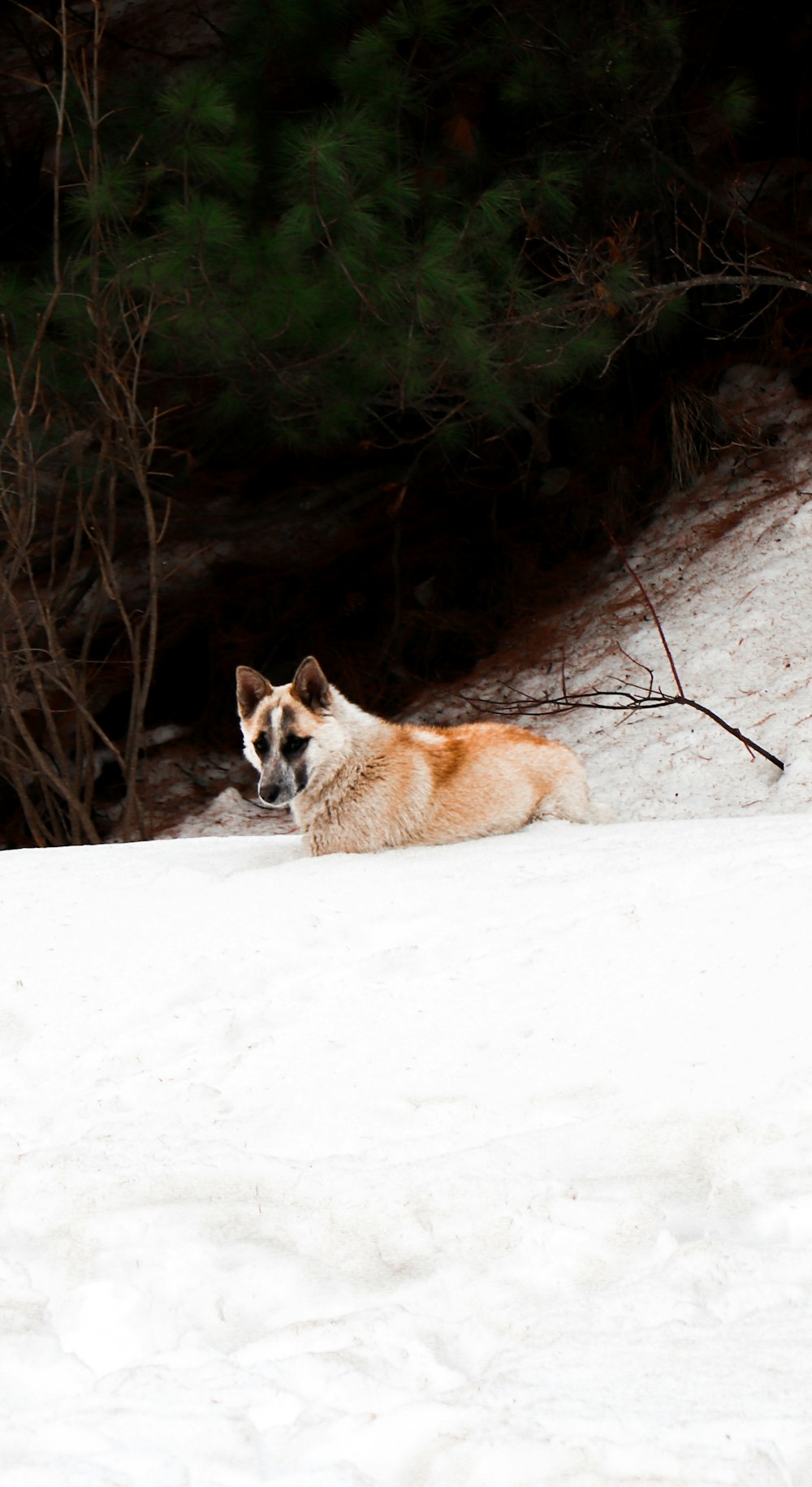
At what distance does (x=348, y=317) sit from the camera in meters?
8.49

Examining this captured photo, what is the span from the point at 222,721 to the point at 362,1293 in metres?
9.01

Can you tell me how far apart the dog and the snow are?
18.9 inches

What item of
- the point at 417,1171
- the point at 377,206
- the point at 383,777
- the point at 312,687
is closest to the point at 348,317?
the point at 377,206

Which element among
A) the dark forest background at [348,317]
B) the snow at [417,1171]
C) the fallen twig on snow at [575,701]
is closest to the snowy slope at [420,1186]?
the snow at [417,1171]

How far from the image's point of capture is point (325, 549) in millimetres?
11375

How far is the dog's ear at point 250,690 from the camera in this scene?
6008mm

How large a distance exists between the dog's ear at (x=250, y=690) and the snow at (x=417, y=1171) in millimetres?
1109

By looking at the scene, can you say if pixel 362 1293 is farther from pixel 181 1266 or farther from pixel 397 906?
pixel 397 906

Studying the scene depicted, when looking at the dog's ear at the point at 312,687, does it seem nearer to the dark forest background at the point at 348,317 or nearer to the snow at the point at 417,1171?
the snow at the point at 417,1171

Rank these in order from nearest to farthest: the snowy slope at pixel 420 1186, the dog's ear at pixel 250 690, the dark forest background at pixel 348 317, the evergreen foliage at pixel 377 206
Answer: the snowy slope at pixel 420 1186
the dog's ear at pixel 250 690
the evergreen foliage at pixel 377 206
the dark forest background at pixel 348 317

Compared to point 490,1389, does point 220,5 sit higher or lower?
higher

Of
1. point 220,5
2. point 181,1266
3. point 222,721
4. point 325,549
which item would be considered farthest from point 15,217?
point 181,1266

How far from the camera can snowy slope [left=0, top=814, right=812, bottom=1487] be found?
7.29 ft

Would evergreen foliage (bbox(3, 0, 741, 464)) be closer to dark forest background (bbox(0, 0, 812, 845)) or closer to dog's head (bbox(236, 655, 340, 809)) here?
dark forest background (bbox(0, 0, 812, 845))
